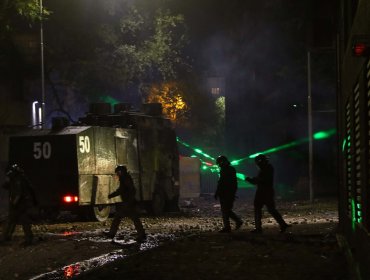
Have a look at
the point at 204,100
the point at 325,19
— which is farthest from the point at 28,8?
the point at 204,100

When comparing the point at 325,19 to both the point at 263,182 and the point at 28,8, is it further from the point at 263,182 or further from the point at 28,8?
the point at 28,8

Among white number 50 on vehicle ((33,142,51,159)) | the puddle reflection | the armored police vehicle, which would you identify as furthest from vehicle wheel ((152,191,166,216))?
the puddle reflection

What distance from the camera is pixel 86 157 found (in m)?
19.7

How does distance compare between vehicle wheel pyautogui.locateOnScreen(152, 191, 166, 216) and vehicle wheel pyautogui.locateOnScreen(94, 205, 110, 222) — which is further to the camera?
vehicle wheel pyautogui.locateOnScreen(152, 191, 166, 216)

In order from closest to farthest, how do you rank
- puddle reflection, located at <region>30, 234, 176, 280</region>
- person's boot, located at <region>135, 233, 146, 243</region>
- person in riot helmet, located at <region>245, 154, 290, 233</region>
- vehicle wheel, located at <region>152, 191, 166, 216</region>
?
puddle reflection, located at <region>30, 234, 176, 280</region> < person's boot, located at <region>135, 233, 146, 243</region> < person in riot helmet, located at <region>245, 154, 290, 233</region> < vehicle wheel, located at <region>152, 191, 166, 216</region>

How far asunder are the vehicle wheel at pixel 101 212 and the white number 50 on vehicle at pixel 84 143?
6.51 feet

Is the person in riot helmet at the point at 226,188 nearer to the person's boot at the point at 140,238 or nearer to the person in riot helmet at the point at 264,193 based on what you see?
the person in riot helmet at the point at 264,193

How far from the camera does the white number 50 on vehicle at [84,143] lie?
19547 mm

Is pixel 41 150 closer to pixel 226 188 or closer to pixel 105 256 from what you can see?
pixel 226 188

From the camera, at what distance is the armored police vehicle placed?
19500 mm

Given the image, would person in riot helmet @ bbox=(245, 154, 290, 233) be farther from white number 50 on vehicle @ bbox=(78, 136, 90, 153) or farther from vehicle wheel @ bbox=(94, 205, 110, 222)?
vehicle wheel @ bbox=(94, 205, 110, 222)

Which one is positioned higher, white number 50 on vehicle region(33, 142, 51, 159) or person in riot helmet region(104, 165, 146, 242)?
white number 50 on vehicle region(33, 142, 51, 159)

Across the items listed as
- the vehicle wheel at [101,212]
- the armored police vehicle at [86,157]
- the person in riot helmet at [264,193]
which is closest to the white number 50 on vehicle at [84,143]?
the armored police vehicle at [86,157]

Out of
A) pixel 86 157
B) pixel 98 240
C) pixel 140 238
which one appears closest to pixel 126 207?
pixel 140 238
